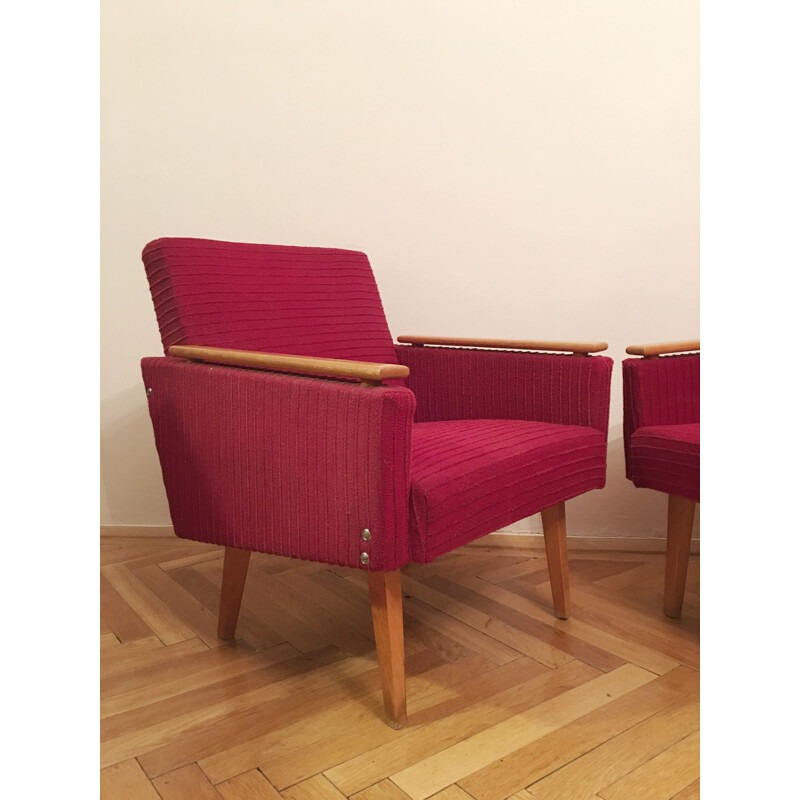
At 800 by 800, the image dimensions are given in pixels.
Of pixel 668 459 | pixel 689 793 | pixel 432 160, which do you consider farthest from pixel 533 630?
pixel 432 160

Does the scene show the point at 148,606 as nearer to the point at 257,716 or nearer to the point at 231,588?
the point at 231,588

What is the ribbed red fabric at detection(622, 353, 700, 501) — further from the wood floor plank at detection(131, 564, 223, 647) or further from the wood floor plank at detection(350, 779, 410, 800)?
the wood floor plank at detection(131, 564, 223, 647)

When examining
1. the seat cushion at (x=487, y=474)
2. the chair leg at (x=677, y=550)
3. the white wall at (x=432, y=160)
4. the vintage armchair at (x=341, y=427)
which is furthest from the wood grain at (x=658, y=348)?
the white wall at (x=432, y=160)

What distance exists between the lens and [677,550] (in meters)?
1.81

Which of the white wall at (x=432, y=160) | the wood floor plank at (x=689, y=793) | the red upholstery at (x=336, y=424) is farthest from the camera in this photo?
the white wall at (x=432, y=160)

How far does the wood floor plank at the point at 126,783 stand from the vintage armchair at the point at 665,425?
118 cm

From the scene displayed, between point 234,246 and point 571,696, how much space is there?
1.21 m

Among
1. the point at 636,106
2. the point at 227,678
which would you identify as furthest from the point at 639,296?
the point at 227,678

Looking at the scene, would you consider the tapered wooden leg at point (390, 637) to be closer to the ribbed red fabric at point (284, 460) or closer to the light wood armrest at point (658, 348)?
the ribbed red fabric at point (284, 460)

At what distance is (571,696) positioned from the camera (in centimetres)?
149

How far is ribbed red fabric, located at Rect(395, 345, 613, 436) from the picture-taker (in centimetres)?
177

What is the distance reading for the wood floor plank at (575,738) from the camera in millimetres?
1218
